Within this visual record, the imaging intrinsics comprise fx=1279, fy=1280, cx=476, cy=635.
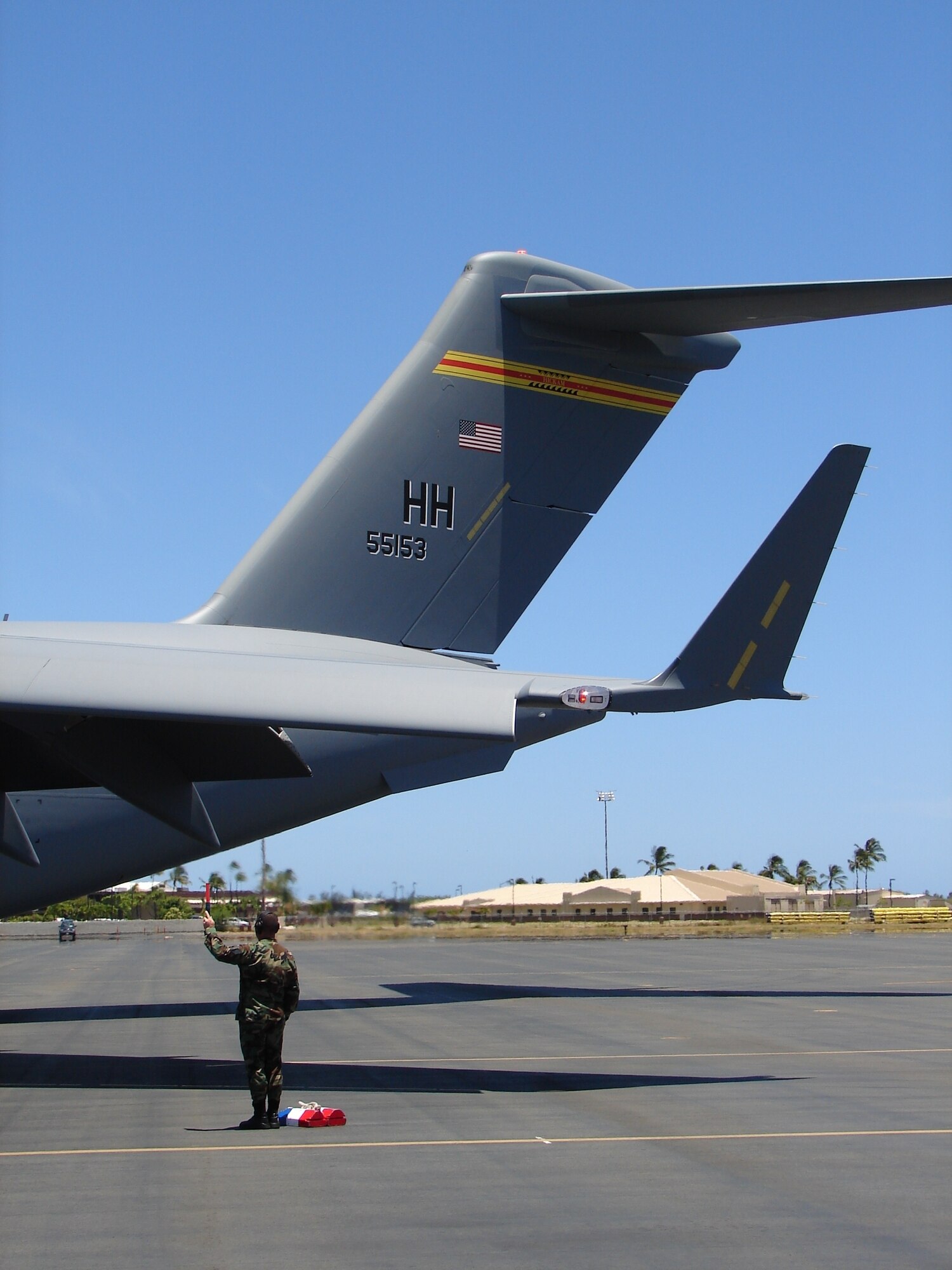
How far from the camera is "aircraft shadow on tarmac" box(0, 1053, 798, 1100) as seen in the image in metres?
11.0

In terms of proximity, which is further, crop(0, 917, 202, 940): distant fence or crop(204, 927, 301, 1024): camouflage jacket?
crop(0, 917, 202, 940): distant fence

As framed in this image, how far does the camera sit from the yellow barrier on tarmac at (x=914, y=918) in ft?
178

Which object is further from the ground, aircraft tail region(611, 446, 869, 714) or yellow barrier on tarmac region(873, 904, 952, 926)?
aircraft tail region(611, 446, 869, 714)

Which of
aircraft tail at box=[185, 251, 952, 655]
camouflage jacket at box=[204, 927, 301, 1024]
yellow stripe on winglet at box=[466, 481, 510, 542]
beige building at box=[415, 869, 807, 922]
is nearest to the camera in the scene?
camouflage jacket at box=[204, 927, 301, 1024]

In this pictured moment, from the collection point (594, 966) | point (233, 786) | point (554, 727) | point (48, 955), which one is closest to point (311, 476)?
point (233, 786)

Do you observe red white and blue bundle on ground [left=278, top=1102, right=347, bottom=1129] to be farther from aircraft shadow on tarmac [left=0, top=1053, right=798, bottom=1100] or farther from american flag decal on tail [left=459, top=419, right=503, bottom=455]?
american flag decal on tail [left=459, top=419, right=503, bottom=455]

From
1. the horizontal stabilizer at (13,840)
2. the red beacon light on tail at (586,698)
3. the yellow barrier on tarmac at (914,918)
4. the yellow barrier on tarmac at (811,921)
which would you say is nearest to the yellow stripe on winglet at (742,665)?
the red beacon light on tail at (586,698)

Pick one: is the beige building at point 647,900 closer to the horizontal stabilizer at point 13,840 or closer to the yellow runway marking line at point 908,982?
the yellow runway marking line at point 908,982

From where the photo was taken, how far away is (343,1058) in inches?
510

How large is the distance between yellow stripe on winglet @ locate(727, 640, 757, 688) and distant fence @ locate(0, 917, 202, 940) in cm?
3523

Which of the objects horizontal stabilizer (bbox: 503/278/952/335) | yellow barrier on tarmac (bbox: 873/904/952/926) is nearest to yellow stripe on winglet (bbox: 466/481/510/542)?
horizontal stabilizer (bbox: 503/278/952/335)

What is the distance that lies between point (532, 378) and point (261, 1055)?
751 centimetres

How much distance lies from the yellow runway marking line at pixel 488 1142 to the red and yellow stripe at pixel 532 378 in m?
7.63

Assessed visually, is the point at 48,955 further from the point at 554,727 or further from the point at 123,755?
the point at 123,755
